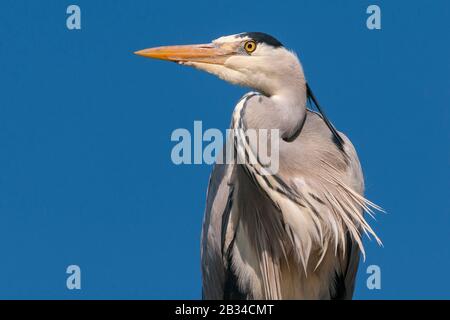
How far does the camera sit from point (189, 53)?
12.9 meters

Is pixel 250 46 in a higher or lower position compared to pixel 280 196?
higher

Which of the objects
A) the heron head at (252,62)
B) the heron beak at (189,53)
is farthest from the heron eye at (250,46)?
the heron beak at (189,53)

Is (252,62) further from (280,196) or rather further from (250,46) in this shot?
(280,196)

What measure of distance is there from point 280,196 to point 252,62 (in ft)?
2.39

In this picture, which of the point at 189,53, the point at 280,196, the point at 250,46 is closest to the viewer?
the point at 280,196

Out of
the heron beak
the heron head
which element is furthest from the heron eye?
the heron beak

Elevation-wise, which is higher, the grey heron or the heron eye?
the heron eye

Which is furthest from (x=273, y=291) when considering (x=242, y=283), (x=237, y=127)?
(x=237, y=127)

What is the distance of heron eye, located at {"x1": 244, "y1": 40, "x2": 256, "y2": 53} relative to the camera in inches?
499

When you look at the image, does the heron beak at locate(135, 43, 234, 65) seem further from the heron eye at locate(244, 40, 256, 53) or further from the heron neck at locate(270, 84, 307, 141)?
the heron neck at locate(270, 84, 307, 141)

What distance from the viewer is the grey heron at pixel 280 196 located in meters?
12.6

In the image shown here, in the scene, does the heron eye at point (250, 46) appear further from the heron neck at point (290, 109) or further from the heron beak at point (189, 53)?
the heron neck at point (290, 109)

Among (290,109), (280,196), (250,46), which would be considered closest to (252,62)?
(250,46)
